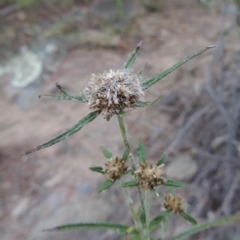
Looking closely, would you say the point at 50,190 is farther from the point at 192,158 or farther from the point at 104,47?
the point at 104,47

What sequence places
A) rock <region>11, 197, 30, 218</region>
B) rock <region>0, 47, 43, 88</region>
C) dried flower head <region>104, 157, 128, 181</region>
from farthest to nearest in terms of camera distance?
rock <region>0, 47, 43, 88</region>
rock <region>11, 197, 30, 218</region>
dried flower head <region>104, 157, 128, 181</region>

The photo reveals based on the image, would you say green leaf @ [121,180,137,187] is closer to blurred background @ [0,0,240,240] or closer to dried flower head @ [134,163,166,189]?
dried flower head @ [134,163,166,189]

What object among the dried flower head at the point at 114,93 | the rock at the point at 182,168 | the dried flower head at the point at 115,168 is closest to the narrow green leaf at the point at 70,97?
the dried flower head at the point at 114,93

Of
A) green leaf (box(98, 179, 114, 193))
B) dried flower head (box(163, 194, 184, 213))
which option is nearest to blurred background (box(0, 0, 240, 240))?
dried flower head (box(163, 194, 184, 213))

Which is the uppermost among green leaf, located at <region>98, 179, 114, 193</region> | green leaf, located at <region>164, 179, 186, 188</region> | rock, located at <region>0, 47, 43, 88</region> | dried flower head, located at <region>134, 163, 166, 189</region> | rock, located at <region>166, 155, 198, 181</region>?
rock, located at <region>0, 47, 43, 88</region>

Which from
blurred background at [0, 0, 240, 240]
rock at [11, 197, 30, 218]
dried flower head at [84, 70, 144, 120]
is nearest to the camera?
dried flower head at [84, 70, 144, 120]

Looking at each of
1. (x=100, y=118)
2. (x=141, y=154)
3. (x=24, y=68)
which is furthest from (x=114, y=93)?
(x=24, y=68)
